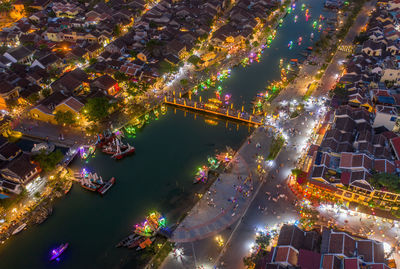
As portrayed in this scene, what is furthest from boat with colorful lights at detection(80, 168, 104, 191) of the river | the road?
the road

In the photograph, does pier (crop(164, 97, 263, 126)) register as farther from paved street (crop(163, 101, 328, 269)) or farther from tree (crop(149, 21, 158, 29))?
tree (crop(149, 21, 158, 29))

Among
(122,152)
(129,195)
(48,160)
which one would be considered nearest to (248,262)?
(129,195)

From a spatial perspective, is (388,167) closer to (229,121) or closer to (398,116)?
(398,116)

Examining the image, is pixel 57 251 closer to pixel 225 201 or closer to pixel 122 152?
pixel 122 152

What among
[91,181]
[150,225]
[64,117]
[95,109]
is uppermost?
[95,109]

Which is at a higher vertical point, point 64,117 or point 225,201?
point 64,117

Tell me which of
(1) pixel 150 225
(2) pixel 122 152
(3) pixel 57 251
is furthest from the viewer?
(2) pixel 122 152
